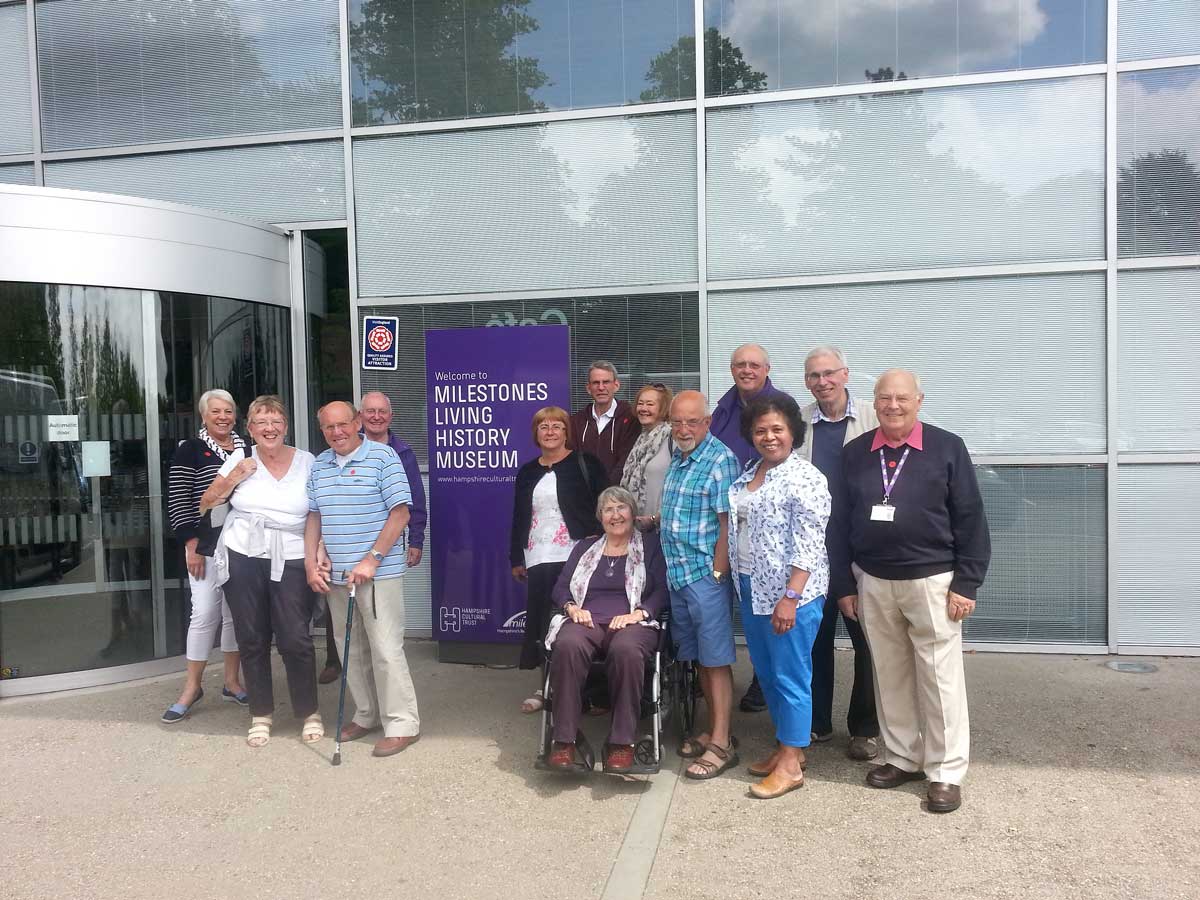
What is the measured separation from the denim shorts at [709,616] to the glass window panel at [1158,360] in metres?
3.15

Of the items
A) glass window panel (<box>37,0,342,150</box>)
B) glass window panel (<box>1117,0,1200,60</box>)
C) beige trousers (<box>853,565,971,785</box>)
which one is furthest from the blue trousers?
glass window panel (<box>37,0,342,150</box>)

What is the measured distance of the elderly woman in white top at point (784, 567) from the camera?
11.4 ft

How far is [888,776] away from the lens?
362 centimetres

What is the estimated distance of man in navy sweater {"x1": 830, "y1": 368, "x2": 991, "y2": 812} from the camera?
3.43 metres

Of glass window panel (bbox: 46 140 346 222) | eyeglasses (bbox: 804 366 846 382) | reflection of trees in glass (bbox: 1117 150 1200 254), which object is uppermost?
glass window panel (bbox: 46 140 346 222)

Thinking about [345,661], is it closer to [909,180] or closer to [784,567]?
[784,567]

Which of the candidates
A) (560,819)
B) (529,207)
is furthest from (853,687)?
(529,207)

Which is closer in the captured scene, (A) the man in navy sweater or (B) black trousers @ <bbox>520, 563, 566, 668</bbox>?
(A) the man in navy sweater

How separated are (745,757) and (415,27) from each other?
206 inches

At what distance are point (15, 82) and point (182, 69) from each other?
4.36 ft

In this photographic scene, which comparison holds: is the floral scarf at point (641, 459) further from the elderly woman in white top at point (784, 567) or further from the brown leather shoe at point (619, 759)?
the brown leather shoe at point (619, 759)

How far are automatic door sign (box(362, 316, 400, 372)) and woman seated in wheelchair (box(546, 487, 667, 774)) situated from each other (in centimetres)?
265

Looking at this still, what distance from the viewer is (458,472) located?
212 inches

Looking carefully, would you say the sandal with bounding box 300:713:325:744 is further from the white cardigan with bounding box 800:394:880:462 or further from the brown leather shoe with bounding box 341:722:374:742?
the white cardigan with bounding box 800:394:880:462
